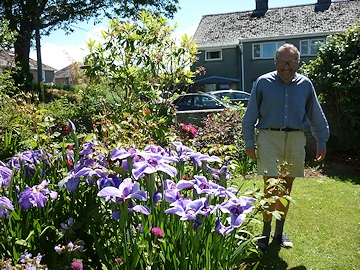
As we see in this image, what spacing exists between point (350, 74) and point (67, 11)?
16843 mm

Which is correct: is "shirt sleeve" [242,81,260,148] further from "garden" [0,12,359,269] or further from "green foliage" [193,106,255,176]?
"green foliage" [193,106,255,176]

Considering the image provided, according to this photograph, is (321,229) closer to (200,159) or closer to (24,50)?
(200,159)

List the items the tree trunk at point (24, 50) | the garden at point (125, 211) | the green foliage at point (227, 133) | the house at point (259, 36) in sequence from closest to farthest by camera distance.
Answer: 1. the garden at point (125, 211)
2. the green foliage at point (227, 133)
3. the tree trunk at point (24, 50)
4. the house at point (259, 36)

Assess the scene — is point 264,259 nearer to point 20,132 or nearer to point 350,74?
point 20,132

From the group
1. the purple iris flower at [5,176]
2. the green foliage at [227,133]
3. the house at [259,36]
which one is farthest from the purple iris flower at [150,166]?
the house at [259,36]

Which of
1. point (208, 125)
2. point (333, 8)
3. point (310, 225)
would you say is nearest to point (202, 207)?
point (310, 225)

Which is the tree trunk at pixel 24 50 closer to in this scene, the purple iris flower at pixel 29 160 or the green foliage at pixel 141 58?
the green foliage at pixel 141 58

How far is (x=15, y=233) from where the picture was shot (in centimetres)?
217

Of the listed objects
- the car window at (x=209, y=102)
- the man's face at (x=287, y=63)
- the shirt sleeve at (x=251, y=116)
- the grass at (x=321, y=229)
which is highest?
the man's face at (x=287, y=63)

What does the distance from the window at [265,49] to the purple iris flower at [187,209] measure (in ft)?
97.6

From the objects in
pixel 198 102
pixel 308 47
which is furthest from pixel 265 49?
pixel 198 102

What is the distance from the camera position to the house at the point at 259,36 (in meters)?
29.3

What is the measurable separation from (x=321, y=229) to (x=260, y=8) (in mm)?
30354

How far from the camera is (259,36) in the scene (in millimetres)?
30375
